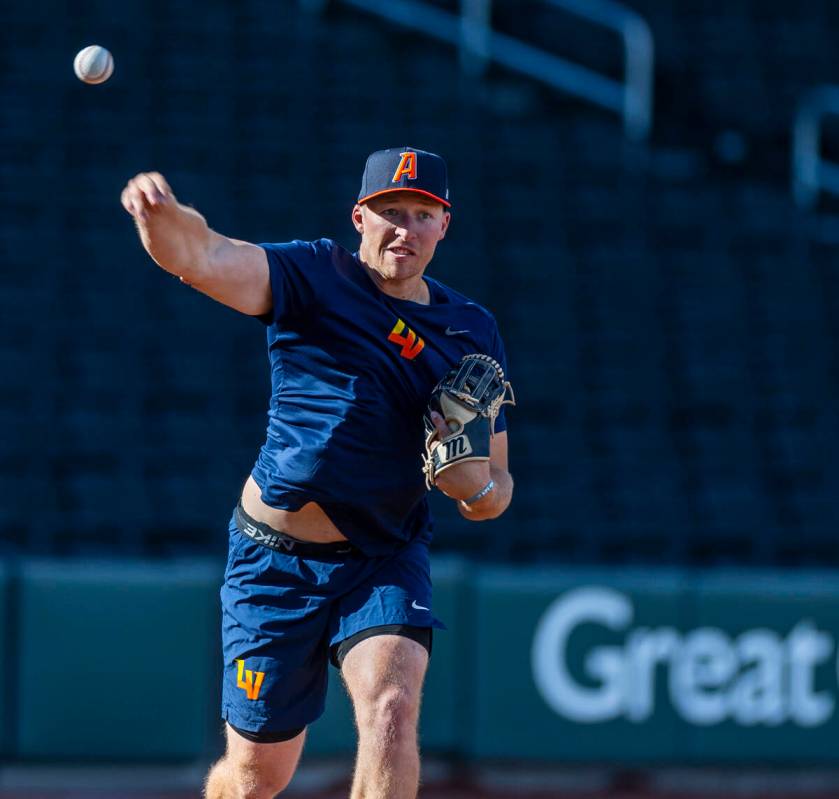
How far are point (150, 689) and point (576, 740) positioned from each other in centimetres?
251

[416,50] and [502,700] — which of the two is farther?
[416,50]

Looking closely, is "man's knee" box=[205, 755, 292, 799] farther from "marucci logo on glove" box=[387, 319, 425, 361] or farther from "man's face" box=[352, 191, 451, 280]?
"man's face" box=[352, 191, 451, 280]

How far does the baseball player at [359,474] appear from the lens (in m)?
4.82

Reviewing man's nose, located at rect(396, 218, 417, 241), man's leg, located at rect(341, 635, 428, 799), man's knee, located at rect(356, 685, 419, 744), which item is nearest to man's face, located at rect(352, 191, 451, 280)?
man's nose, located at rect(396, 218, 417, 241)

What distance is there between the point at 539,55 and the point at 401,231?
9.53 meters

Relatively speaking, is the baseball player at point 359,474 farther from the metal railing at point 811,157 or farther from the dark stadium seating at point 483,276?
the metal railing at point 811,157

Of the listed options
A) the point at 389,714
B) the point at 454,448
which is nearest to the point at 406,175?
the point at 454,448

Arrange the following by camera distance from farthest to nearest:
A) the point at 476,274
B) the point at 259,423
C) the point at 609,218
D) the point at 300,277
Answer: the point at 609,218, the point at 476,274, the point at 259,423, the point at 300,277

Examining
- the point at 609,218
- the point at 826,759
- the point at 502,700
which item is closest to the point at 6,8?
the point at 609,218

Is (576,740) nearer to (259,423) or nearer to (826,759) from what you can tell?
(826,759)

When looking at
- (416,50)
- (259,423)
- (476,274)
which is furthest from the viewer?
(416,50)

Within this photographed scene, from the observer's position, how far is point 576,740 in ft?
30.9

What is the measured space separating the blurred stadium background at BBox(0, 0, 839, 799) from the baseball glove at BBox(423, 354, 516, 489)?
174 inches

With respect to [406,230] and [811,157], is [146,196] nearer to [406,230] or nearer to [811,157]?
[406,230]
